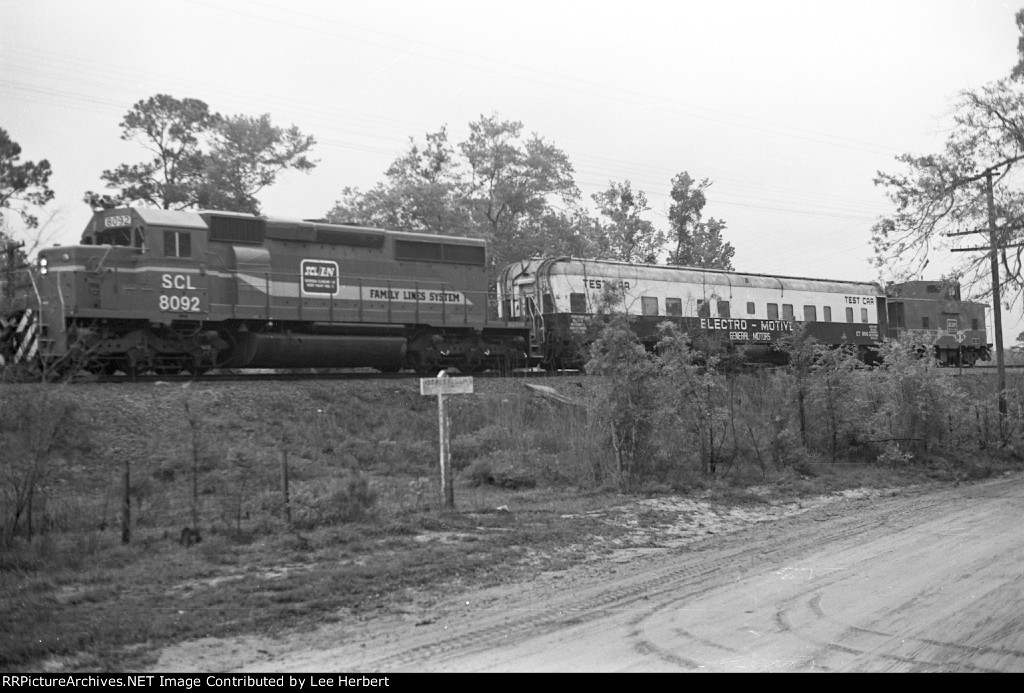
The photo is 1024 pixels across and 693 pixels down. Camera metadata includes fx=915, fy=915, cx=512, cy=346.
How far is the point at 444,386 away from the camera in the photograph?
12.9 m

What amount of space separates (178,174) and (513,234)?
14.1m

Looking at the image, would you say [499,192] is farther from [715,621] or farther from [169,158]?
[715,621]

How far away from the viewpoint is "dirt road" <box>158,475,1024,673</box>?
6176 millimetres

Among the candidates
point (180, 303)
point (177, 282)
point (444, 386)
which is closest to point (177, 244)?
point (177, 282)

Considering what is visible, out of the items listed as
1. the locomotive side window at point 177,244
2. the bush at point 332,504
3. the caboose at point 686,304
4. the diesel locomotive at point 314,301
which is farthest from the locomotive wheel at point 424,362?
the bush at point 332,504

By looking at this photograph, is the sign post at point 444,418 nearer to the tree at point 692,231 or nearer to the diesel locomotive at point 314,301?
the diesel locomotive at point 314,301

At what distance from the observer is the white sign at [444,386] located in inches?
507

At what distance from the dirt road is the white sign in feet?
12.7

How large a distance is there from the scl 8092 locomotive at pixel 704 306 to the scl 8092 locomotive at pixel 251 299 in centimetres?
179

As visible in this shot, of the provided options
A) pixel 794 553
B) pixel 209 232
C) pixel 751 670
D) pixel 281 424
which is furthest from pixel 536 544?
pixel 209 232

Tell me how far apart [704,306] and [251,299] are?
13024mm

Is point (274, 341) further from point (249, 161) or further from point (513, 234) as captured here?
point (513, 234)

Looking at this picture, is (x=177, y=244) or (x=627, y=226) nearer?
(x=177, y=244)

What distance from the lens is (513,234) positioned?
40.8m
